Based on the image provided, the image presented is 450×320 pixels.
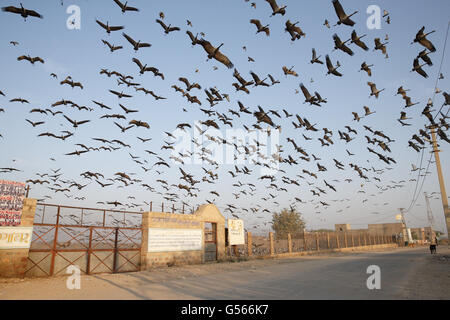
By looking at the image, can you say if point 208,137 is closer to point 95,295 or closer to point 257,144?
point 257,144

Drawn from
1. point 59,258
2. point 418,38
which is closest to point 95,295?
point 59,258

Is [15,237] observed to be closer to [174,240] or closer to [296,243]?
A: [174,240]

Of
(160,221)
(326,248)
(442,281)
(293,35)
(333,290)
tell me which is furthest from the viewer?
(326,248)

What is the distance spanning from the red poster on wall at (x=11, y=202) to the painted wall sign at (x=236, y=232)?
18.1m

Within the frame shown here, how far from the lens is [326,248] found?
150 ft

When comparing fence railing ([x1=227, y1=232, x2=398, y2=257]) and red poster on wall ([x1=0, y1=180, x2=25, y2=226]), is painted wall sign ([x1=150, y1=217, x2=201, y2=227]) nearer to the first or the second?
fence railing ([x1=227, y1=232, x2=398, y2=257])

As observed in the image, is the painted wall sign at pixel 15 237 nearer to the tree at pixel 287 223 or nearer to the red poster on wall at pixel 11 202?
the red poster on wall at pixel 11 202

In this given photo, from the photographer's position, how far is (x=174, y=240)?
2156cm

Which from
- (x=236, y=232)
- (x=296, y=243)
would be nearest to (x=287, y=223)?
(x=296, y=243)

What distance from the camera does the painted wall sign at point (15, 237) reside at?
1366 cm

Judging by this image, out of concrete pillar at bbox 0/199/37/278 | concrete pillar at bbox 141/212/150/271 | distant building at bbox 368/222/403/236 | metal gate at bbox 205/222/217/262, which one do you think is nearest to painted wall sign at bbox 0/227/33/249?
concrete pillar at bbox 0/199/37/278

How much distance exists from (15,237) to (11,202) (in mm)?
1842

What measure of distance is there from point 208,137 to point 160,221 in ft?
25.3

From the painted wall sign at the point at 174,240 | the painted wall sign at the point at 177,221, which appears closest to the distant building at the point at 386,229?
the painted wall sign at the point at 174,240
